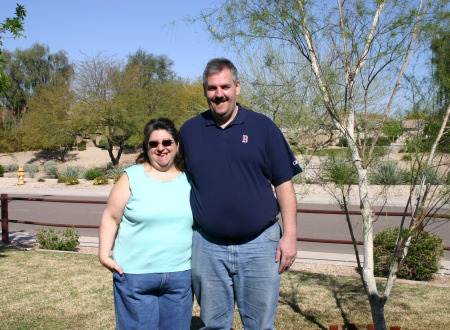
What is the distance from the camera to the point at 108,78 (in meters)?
29.8

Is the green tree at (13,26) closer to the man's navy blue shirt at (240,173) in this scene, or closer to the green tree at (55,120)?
the man's navy blue shirt at (240,173)

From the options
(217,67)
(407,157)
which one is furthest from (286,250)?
(407,157)

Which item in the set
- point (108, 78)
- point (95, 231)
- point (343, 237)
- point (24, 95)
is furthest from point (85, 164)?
point (343, 237)

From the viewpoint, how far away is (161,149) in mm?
2812

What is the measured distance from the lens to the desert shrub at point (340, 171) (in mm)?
3668

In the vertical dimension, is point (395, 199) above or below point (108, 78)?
below

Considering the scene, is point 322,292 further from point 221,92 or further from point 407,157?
point 221,92

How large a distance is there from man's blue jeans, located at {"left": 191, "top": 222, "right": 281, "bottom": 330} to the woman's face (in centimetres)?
48

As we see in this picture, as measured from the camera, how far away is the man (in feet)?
8.39

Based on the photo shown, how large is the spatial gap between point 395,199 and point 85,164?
27.1 m

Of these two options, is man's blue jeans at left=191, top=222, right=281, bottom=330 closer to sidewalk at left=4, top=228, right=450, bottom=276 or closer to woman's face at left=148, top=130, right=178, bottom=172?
woman's face at left=148, top=130, right=178, bottom=172

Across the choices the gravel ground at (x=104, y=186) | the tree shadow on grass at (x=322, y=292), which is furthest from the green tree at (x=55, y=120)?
the tree shadow on grass at (x=322, y=292)

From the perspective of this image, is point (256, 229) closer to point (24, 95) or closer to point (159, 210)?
point (159, 210)

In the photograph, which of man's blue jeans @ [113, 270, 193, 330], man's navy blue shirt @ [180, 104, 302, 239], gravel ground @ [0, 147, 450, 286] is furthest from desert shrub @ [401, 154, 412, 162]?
man's blue jeans @ [113, 270, 193, 330]
